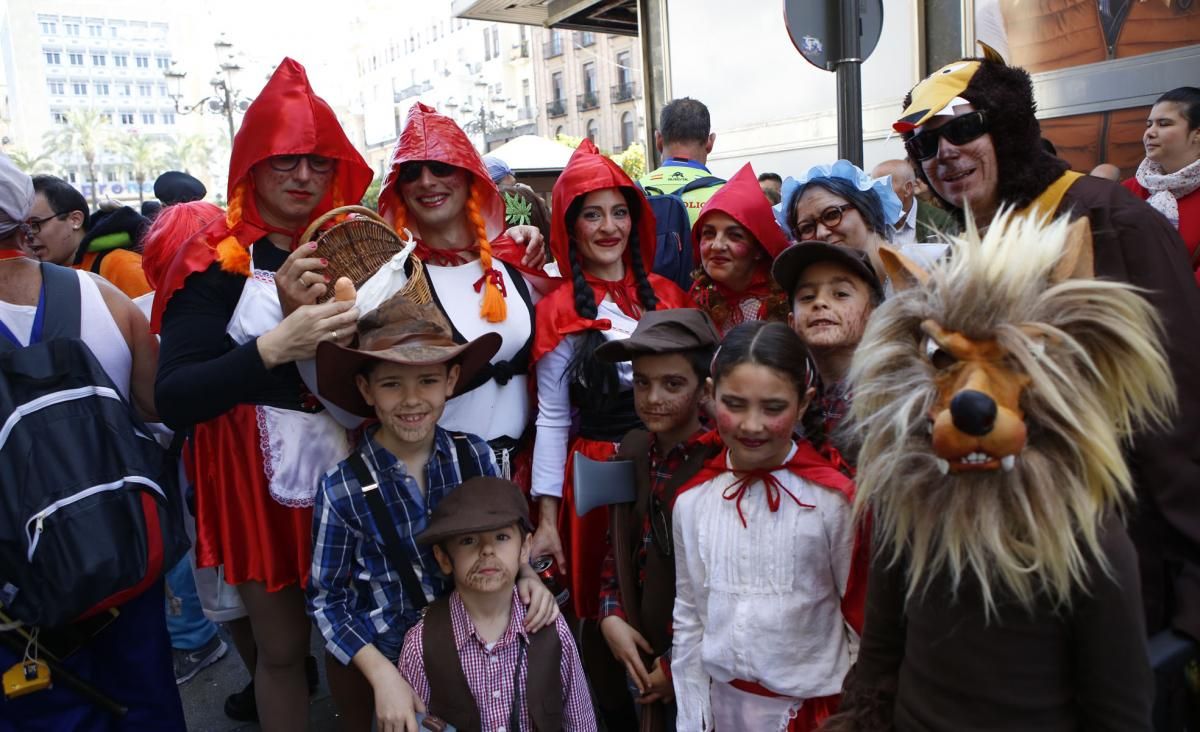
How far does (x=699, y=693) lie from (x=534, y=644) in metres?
0.54

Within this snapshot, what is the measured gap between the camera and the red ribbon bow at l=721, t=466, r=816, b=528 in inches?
77.6

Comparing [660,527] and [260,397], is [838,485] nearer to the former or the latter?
[660,527]

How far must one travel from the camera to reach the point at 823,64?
3.53 meters

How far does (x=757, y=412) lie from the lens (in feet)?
6.46

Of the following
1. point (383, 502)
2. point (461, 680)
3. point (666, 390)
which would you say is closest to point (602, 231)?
point (666, 390)

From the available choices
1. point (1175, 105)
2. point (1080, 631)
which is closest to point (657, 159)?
point (1175, 105)

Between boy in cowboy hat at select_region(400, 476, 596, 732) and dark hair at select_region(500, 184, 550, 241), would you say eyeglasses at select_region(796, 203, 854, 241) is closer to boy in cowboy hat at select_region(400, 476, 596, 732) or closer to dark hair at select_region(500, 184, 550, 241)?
boy in cowboy hat at select_region(400, 476, 596, 732)

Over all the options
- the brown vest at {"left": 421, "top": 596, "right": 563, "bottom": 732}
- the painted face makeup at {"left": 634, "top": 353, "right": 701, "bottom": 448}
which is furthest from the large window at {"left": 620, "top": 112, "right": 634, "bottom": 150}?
the brown vest at {"left": 421, "top": 596, "right": 563, "bottom": 732}

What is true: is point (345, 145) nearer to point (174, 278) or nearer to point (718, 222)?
point (174, 278)

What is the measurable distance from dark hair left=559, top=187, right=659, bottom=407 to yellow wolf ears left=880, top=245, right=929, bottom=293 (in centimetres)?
118

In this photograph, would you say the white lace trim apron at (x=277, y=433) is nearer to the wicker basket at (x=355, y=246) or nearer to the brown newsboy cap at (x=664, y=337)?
the wicker basket at (x=355, y=246)

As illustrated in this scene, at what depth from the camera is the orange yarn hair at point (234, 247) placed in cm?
240

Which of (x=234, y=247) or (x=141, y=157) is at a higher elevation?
(x=141, y=157)

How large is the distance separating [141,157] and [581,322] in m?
78.2
